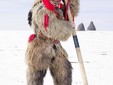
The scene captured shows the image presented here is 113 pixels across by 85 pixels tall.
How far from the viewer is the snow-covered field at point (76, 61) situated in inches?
270

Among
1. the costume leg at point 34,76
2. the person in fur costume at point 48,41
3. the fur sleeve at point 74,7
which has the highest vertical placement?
the fur sleeve at point 74,7

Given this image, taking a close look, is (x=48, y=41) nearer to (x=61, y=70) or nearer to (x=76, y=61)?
(x=61, y=70)

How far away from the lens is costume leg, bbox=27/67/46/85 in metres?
4.49

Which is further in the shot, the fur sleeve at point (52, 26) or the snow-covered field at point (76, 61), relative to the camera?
the snow-covered field at point (76, 61)

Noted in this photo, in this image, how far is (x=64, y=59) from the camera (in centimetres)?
444

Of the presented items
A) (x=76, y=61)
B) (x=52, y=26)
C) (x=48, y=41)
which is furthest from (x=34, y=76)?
(x=76, y=61)

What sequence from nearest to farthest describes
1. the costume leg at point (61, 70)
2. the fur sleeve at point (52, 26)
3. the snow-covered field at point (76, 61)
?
the fur sleeve at point (52, 26) < the costume leg at point (61, 70) < the snow-covered field at point (76, 61)

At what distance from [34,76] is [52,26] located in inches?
28.8

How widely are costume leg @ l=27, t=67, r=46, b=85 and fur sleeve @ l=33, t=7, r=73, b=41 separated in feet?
1.80

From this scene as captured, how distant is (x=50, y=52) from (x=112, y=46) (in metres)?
7.54

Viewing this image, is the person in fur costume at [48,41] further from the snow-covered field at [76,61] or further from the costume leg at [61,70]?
the snow-covered field at [76,61]

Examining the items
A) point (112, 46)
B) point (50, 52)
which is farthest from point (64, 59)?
point (112, 46)

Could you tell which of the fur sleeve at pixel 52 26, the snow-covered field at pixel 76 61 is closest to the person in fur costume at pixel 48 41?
the fur sleeve at pixel 52 26

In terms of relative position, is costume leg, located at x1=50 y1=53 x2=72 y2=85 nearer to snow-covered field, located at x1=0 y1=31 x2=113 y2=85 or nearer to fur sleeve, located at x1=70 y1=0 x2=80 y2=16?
fur sleeve, located at x1=70 y1=0 x2=80 y2=16
